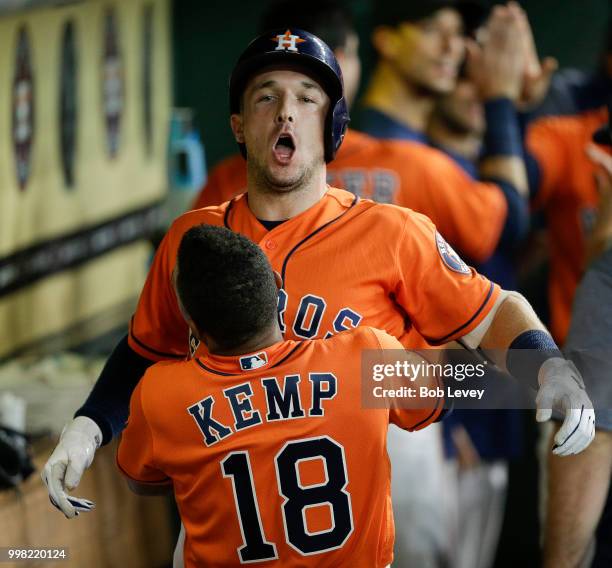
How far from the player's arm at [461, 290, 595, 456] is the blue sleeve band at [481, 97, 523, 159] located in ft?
4.12

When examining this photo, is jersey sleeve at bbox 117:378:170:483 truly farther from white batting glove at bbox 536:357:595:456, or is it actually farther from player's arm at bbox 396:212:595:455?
white batting glove at bbox 536:357:595:456

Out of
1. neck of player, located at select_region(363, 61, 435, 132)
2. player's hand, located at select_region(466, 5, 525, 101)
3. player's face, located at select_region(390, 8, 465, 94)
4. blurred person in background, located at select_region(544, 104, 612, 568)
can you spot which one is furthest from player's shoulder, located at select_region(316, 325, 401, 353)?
player's face, located at select_region(390, 8, 465, 94)

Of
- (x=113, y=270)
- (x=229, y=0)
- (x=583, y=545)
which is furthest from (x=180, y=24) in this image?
(x=583, y=545)

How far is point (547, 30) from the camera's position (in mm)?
5195

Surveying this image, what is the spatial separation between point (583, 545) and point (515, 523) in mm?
2393

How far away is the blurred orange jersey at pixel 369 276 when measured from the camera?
239 centimetres

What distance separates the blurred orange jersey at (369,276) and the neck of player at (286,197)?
0.02m

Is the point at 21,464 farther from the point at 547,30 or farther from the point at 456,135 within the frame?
the point at 547,30

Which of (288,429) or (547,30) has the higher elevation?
(288,429)

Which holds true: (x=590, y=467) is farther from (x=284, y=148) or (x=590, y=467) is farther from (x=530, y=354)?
(x=284, y=148)

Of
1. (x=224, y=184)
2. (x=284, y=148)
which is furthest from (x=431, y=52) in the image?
(x=284, y=148)

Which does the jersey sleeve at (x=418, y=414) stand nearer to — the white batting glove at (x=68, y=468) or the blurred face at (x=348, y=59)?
the white batting glove at (x=68, y=468)

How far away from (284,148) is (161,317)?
0.46 metres

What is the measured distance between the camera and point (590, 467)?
2766 mm
